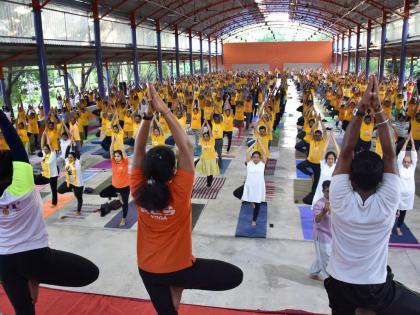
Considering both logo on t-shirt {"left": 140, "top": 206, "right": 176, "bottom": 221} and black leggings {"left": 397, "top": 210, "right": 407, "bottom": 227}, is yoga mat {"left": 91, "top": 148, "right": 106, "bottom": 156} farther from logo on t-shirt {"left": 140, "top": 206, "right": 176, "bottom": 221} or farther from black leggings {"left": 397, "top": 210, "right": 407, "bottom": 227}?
logo on t-shirt {"left": 140, "top": 206, "right": 176, "bottom": 221}

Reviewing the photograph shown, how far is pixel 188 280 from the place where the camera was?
2238mm

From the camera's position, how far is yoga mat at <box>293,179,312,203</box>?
8.43 metres

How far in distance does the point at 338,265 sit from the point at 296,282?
3.06m

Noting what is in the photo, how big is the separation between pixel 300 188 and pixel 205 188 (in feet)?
7.02

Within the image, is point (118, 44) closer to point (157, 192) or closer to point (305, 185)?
point (305, 185)

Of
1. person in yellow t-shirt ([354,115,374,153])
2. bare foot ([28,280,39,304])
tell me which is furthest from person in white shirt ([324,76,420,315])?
person in yellow t-shirt ([354,115,374,153])

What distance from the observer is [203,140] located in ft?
28.8

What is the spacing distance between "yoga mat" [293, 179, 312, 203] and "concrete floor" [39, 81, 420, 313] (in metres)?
0.13

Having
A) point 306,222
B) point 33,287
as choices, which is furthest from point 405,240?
point 33,287

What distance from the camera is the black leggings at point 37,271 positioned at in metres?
2.52

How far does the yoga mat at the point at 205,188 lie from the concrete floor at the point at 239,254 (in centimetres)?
23

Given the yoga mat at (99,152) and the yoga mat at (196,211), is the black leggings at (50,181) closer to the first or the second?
the yoga mat at (196,211)

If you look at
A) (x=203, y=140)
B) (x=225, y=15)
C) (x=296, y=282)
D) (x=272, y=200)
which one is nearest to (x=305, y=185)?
(x=272, y=200)

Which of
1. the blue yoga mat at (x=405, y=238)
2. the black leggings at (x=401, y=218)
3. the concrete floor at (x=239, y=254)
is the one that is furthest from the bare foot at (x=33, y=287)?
the black leggings at (x=401, y=218)
